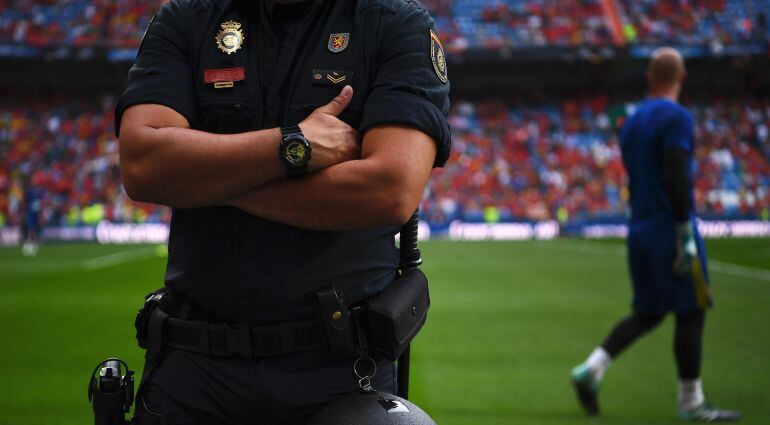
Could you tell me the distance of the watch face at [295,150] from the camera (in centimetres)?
227

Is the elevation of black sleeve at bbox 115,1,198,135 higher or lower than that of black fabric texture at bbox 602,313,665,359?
higher

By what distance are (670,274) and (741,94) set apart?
3857 centimetres

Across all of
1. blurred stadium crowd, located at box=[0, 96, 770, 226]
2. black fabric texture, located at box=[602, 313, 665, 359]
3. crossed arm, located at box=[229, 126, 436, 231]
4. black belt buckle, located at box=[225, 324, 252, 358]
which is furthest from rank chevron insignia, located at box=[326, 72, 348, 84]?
blurred stadium crowd, located at box=[0, 96, 770, 226]

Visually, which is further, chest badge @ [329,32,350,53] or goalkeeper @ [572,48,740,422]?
goalkeeper @ [572,48,740,422]

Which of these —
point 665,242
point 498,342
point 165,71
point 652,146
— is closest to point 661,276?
point 665,242

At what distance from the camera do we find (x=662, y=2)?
1629 inches

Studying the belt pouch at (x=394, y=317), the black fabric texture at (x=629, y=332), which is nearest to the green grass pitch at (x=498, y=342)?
the black fabric texture at (x=629, y=332)

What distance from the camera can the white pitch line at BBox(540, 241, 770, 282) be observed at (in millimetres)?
16828

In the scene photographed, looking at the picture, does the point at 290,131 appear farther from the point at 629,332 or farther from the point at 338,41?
the point at 629,332

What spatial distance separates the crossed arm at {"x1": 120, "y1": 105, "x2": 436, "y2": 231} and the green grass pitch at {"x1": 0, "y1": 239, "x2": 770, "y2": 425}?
13.3 ft

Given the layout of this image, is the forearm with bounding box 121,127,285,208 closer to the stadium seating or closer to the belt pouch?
the belt pouch

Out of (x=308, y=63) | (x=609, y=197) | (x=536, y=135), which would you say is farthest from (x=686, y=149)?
(x=536, y=135)

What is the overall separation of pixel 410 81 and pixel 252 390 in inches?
33.7

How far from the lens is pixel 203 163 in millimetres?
2295
